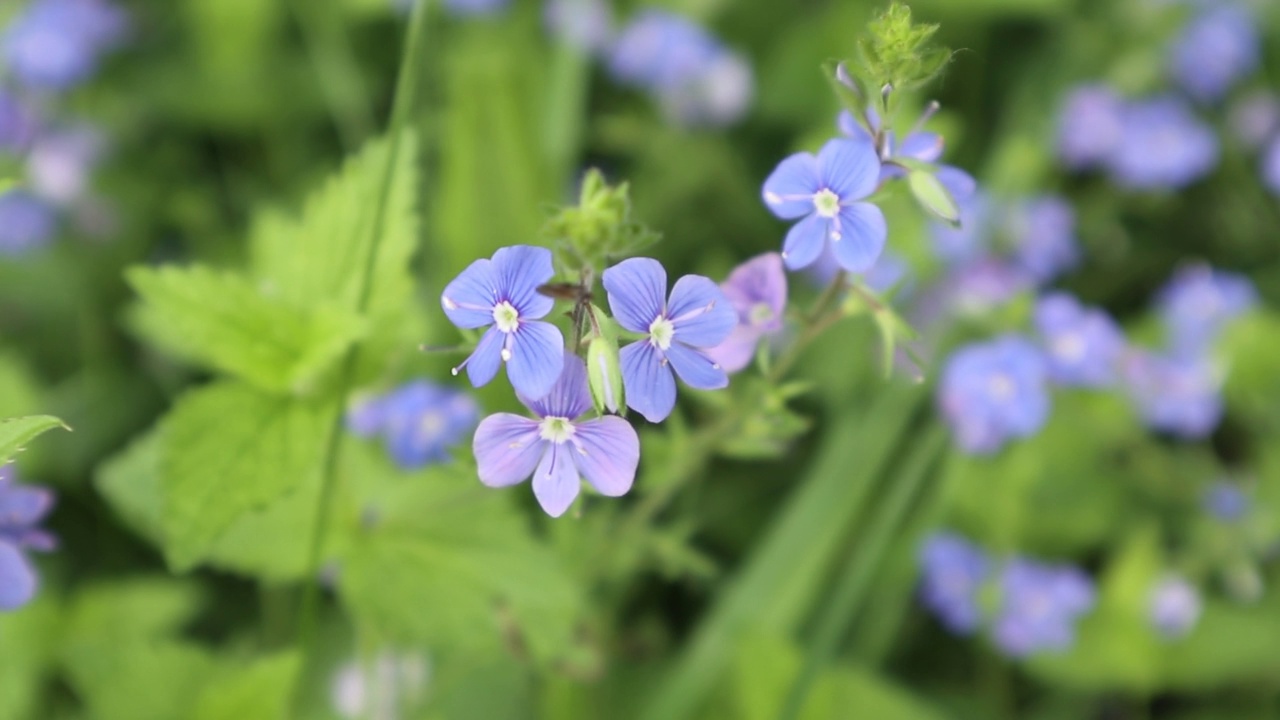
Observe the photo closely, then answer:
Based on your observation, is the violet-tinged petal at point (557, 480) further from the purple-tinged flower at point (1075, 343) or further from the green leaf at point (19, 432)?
the purple-tinged flower at point (1075, 343)

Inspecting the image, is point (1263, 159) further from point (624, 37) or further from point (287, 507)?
point (287, 507)

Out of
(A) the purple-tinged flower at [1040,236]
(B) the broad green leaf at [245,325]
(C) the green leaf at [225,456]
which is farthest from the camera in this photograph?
(A) the purple-tinged flower at [1040,236]

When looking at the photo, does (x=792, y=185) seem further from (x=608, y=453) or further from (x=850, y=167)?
(x=608, y=453)

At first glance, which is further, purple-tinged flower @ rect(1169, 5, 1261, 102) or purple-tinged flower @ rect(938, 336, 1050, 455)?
purple-tinged flower @ rect(1169, 5, 1261, 102)

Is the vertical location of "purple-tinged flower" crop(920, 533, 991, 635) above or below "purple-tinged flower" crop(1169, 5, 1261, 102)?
below

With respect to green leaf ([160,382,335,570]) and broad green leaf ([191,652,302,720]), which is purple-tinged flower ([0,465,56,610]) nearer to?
green leaf ([160,382,335,570])

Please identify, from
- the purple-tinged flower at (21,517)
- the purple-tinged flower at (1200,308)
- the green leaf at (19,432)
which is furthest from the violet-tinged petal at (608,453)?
the purple-tinged flower at (1200,308)

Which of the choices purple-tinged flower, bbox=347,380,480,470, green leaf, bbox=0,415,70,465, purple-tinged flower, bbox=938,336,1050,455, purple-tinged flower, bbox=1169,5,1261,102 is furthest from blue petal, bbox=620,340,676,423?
purple-tinged flower, bbox=1169,5,1261,102
